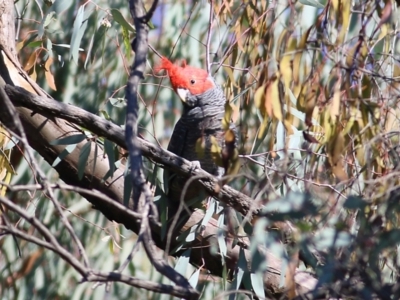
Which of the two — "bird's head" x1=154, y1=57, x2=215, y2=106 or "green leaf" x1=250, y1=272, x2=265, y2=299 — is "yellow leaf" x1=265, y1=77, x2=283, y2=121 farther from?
"bird's head" x1=154, y1=57, x2=215, y2=106

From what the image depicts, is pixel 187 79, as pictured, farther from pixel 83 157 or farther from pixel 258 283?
pixel 258 283

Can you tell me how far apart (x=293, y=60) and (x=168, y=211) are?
3.55 ft

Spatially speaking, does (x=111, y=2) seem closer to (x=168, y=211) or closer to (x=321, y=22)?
(x=168, y=211)

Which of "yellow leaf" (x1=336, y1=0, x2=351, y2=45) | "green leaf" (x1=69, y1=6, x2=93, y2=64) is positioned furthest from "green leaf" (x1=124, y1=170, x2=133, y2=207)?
"yellow leaf" (x1=336, y1=0, x2=351, y2=45)

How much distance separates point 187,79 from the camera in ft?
8.93

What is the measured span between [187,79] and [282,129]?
2.05ft

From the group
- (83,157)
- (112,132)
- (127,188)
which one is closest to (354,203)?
(112,132)

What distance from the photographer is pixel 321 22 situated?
1.70 meters

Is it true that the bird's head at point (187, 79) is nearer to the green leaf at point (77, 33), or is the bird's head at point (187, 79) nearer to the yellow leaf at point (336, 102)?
the green leaf at point (77, 33)

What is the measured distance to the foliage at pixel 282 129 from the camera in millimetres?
1269

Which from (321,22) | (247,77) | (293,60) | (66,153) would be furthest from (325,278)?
(247,77)

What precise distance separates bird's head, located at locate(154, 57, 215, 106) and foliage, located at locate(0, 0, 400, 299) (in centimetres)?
11

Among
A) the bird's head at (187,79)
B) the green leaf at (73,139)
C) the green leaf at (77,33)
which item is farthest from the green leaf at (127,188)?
the bird's head at (187,79)

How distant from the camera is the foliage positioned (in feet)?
4.16
